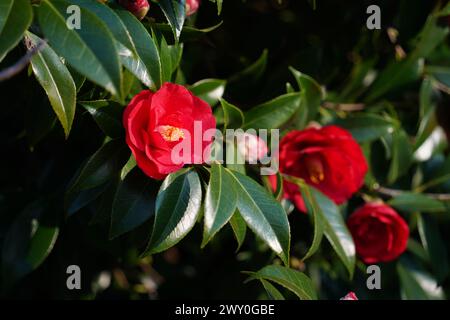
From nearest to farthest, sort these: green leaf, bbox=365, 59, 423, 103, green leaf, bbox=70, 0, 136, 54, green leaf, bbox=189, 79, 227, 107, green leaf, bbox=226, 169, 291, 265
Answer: green leaf, bbox=70, 0, 136, 54 < green leaf, bbox=226, 169, 291, 265 < green leaf, bbox=189, 79, 227, 107 < green leaf, bbox=365, 59, 423, 103

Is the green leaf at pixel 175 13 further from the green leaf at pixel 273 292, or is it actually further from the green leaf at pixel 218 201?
the green leaf at pixel 273 292

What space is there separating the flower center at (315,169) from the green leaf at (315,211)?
34 mm

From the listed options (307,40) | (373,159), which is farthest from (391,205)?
(307,40)

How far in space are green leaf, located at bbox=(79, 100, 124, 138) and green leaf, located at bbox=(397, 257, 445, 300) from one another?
2.54 feet

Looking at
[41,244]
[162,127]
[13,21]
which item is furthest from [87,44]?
[41,244]

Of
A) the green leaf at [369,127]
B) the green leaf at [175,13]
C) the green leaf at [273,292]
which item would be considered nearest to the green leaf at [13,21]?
the green leaf at [175,13]

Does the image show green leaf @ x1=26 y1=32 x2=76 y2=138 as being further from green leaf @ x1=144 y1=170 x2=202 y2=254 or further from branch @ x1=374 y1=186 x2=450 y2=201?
branch @ x1=374 y1=186 x2=450 y2=201

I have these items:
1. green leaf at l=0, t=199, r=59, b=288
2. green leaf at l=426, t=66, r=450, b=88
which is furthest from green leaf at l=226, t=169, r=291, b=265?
green leaf at l=426, t=66, r=450, b=88

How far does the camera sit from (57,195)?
1389 mm

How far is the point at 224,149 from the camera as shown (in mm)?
1200

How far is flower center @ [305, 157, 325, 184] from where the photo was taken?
1349 mm

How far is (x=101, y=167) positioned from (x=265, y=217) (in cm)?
26

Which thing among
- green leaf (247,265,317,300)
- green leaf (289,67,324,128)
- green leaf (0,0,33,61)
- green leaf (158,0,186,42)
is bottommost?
green leaf (247,265,317,300)

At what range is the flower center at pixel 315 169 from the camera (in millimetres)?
1349
